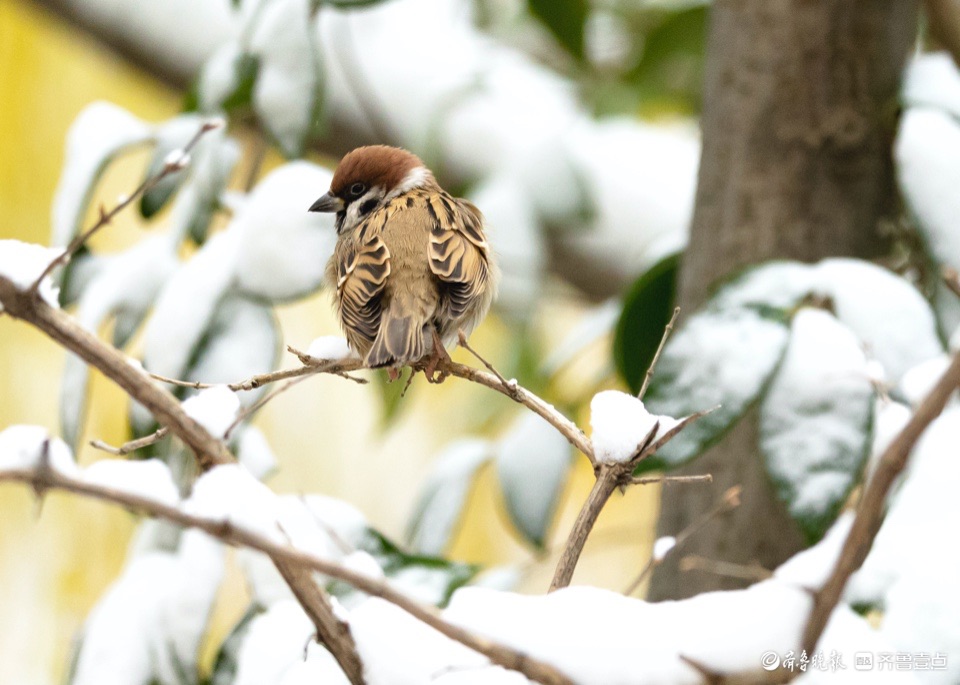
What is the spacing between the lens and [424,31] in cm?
304

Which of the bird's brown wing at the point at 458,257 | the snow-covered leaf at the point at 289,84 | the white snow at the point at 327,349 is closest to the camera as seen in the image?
the white snow at the point at 327,349

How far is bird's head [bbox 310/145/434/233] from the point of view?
1.89 metres

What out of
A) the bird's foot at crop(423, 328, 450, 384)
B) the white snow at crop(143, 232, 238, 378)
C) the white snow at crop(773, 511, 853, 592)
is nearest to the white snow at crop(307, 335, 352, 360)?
the bird's foot at crop(423, 328, 450, 384)

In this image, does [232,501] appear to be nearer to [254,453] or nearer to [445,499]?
[254,453]

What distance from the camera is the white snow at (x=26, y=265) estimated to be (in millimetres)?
678

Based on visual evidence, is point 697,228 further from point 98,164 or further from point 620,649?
point 620,649

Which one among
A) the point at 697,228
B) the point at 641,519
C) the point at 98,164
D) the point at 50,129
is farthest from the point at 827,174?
the point at 50,129

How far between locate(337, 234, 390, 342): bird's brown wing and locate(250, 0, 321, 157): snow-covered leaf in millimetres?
199

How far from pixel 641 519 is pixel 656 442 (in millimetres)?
3192

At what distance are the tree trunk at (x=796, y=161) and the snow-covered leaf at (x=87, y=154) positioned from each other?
0.89m

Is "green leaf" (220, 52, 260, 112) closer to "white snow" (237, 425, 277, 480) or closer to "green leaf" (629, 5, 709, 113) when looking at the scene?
"white snow" (237, 425, 277, 480)

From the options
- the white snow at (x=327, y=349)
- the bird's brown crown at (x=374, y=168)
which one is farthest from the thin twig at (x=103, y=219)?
the bird's brown crown at (x=374, y=168)

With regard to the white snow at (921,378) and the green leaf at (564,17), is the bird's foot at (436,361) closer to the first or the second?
the white snow at (921,378)

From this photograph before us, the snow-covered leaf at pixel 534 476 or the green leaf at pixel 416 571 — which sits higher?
the snow-covered leaf at pixel 534 476
